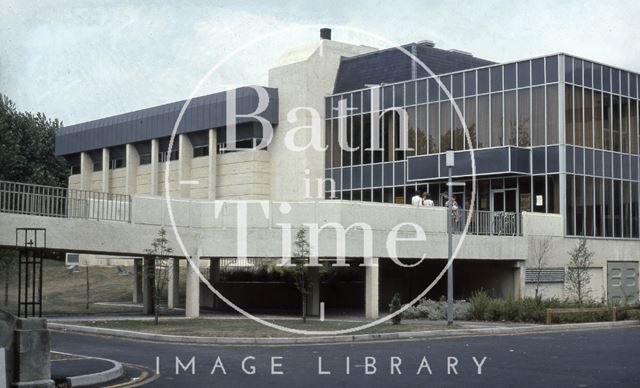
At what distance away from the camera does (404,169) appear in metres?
49.9

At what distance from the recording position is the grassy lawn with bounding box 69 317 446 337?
25.1m

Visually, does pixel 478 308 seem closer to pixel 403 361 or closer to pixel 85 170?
pixel 403 361

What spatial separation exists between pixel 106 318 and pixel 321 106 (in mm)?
25396

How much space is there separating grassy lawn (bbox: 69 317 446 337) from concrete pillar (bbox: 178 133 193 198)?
2756 cm

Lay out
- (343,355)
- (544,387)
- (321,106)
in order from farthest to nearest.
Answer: (321,106)
(343,355)
(544,387)

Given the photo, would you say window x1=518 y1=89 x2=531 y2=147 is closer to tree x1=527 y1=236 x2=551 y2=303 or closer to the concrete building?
the concrete building

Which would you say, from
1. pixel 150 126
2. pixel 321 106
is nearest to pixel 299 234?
pixel 321 106

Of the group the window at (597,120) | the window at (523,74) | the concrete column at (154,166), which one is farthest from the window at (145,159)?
the window at (597,120)

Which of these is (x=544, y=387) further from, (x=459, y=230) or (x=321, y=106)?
(x=321, y=106)

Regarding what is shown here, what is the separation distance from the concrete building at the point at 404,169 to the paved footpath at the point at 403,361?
919cm

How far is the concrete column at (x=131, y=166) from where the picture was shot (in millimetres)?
63719

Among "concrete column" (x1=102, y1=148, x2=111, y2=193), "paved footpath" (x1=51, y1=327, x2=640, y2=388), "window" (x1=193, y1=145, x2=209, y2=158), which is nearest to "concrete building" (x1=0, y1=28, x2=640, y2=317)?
"window" (x1=193, y1=145, x2=209, y2=158)

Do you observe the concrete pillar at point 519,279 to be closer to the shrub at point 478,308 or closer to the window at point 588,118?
the shrub at point 478,308

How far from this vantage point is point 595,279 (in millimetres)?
42719
